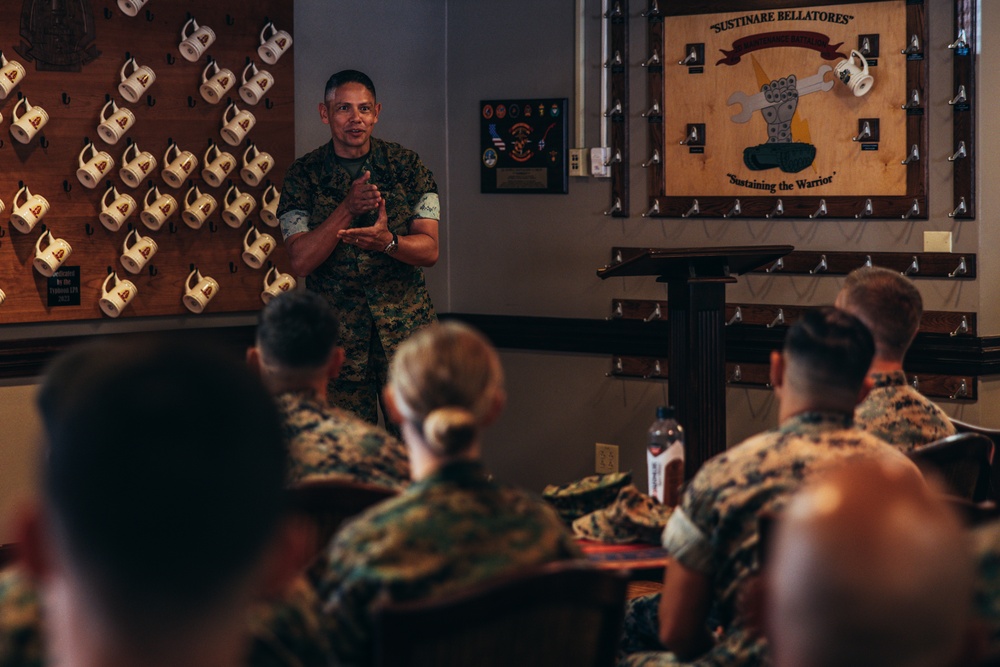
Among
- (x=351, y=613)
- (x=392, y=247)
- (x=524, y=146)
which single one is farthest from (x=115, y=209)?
(x=351, y=613)

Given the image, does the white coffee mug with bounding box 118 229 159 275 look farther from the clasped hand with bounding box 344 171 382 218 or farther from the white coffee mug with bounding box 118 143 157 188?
the clasped hand with bounding box 344 171 382 218

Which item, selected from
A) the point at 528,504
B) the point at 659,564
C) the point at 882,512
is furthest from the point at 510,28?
the point at 882,512

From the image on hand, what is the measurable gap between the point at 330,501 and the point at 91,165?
285 cm

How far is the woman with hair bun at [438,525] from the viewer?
1.67 m

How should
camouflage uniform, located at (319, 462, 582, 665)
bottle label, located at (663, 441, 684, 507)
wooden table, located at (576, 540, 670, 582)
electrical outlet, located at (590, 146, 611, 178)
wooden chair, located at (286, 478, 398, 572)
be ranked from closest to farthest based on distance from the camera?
camouflage uniform, located at (319, 462, 582, 665) → wooden chair, located at (286, 478, 398, 572) → wooden table, located at (576, 540, 670, 582) → bottle label, located at (663, 441, 684, 507) → electrical outlet, located at (590, 146, 611, 178)

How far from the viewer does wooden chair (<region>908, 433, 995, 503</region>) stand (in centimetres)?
261

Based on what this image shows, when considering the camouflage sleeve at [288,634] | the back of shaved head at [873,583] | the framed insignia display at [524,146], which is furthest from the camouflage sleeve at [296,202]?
the back of shaved head at [873,583]

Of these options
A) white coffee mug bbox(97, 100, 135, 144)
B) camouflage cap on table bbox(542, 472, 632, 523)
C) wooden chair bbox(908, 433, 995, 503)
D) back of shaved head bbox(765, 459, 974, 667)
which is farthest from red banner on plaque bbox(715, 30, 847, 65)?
back of shaved head bbox(765, 459, 974, 667)

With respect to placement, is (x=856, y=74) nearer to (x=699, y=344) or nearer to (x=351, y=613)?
(x=699, y=344)

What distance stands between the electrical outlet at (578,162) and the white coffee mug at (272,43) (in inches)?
A: 52.1

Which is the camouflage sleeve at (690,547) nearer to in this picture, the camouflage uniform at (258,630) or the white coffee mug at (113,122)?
the camouflage uniform at (258,630)

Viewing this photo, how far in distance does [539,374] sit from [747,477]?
3.58 m

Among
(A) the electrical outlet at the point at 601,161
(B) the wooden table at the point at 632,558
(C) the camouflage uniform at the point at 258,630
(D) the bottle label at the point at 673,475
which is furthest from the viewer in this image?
(A) the electrical outlet at the point at 601,161

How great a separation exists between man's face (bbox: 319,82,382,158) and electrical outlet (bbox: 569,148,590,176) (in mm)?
1235
